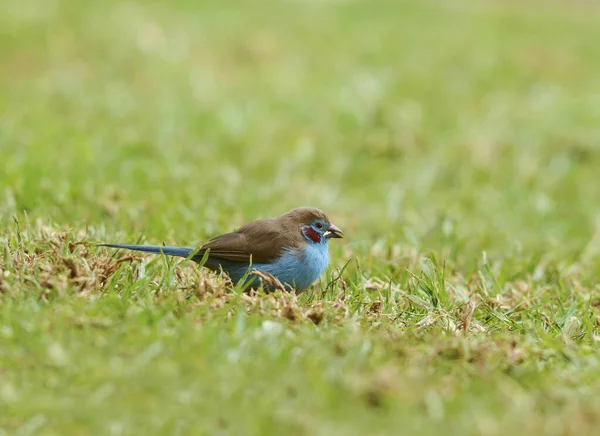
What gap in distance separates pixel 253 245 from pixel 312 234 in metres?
0.34

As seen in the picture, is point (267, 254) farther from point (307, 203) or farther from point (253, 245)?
point (307, 203)

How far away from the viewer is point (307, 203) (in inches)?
300

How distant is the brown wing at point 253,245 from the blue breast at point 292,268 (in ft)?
0.12

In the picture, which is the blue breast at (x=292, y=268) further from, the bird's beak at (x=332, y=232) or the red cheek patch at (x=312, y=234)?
the bird's beak at (x=332, y=232)

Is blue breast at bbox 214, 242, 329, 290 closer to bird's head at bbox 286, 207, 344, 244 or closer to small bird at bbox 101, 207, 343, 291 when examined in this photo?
small bird at bbox 101, 207, 343, 291

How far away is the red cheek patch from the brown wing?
10 centimetres

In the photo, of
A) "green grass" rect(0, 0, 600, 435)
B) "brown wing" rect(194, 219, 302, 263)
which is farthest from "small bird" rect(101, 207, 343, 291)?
"green grass" rect(0, 0, 600, 435)

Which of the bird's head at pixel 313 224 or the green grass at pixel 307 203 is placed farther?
the bird's head at pixel 313 224

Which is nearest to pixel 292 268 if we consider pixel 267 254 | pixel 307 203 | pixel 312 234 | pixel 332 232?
pixel 267 254

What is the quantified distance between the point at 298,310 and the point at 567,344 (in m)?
1.14

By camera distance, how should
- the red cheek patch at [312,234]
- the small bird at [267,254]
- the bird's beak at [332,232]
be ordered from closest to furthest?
1. the small bird at [267,254]
2. the red cheek patch at [312,234]
3. the bird's beak at [332,232]

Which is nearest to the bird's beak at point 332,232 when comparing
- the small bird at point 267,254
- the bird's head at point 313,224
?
the bird's head at point 313,224

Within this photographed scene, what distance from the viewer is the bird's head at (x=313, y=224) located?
4.84 metres

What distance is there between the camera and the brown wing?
4.62 m
